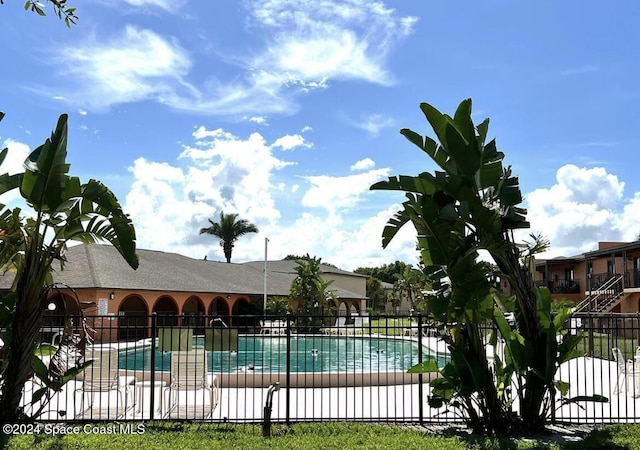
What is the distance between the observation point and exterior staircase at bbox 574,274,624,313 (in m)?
30.7

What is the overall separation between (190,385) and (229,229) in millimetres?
45780

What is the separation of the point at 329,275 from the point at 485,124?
150ft

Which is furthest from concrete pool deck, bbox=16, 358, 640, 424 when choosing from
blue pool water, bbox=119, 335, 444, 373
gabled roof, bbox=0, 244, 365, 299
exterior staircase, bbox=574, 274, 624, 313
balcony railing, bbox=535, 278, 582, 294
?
balcony railing, bbox=535, 278, 582, 294

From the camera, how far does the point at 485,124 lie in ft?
27.5

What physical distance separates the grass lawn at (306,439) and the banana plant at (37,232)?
3.84 feet

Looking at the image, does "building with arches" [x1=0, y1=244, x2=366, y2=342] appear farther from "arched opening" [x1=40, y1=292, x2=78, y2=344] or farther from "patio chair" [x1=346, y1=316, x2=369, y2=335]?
"arched opening" [x1=40, y1=292, x2=78, y2=344]

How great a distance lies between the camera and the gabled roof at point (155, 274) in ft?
89.7

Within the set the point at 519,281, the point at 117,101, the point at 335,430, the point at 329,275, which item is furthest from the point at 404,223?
the point at 329,275

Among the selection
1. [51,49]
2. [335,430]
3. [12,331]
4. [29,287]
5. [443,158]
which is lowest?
[335,430]

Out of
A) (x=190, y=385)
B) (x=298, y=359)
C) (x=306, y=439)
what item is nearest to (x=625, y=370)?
(x=306, y=439)

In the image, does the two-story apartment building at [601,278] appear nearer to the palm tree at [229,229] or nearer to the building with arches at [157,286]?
the building with arches at [157,286]

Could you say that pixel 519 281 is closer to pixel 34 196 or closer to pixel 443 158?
pixel 443 158

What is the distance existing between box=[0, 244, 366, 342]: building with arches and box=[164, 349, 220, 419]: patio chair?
8060 mm

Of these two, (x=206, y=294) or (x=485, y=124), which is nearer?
(x=485, y=124)
